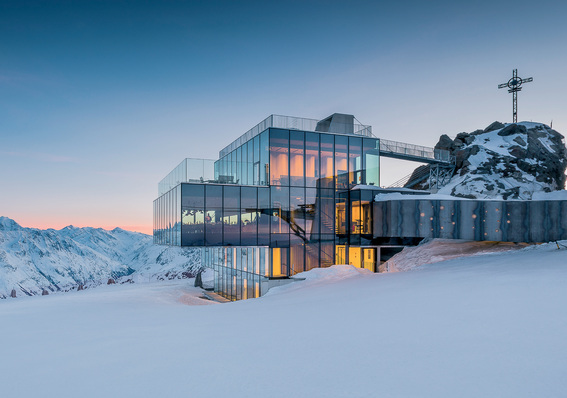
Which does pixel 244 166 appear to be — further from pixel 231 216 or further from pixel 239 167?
pixel 231 216

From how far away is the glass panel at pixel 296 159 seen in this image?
25.0m

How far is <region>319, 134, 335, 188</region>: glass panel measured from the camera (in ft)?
84.9

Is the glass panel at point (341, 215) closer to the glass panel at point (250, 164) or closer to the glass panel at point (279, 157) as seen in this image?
the glass panel at point (279, 157)

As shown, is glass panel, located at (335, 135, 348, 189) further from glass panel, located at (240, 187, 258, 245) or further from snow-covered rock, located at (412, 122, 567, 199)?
snow-covered rock, located at (412, 122, 567, 199)

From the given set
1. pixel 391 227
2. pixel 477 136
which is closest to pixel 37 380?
pixel 391 227

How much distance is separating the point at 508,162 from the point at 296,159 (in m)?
45.3

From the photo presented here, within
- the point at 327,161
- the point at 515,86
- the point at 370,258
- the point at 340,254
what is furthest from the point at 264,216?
the point at 515,86

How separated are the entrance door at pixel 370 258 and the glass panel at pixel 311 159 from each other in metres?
7.52

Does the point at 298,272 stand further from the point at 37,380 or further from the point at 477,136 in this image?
the point at 477,136

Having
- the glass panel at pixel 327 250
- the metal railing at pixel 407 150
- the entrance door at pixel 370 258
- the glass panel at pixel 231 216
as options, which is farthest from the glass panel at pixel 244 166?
the metal railing at pixel 407 150

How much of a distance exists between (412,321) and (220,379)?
4.34 metres

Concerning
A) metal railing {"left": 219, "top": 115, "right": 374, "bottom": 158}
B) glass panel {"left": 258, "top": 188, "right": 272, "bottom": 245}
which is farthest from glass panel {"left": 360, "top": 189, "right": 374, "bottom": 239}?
glass panel {"left": 258, "top": 188, "right": 272, "bottom": 245}

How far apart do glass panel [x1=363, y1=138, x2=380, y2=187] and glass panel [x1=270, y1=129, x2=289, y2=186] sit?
6.95 metres

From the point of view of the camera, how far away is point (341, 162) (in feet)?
87.0
